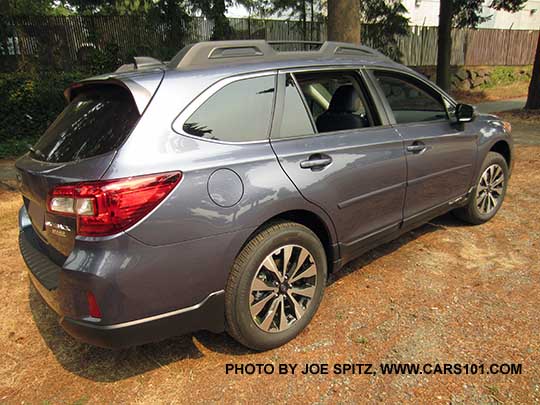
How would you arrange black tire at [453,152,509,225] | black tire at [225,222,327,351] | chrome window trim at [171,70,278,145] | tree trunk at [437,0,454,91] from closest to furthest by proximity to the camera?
chrome window trim at [171,70,278,145], black tire at [225,222,327,351], black tire at [453,152,509,225], tree trunk at [437,0,454,91]

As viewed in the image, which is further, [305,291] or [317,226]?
[317,226]

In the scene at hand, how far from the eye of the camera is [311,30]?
1531 cm

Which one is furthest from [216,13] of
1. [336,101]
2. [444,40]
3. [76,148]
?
[76,148]

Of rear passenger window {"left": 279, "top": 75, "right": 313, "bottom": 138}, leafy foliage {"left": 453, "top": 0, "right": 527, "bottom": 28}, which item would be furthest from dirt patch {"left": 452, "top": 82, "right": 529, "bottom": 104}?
rear passenger window {"left": 279, "top": 75, "right": 313, "bottom": 138}

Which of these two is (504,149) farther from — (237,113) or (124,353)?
(124,353)

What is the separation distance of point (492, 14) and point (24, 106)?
26.8 meters

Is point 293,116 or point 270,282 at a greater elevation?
point 293,116

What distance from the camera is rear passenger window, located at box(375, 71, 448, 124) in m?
3.34

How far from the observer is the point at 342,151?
2744 mm

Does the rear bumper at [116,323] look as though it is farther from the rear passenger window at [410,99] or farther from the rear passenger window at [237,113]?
the rear passenger window at [410,99]

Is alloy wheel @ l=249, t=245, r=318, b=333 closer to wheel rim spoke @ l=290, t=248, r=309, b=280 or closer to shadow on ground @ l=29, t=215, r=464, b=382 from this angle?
wheel rim spoke @ l=290, t=248, r=309, b=280

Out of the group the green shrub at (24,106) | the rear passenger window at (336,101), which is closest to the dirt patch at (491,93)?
the green shrub at (24,106)

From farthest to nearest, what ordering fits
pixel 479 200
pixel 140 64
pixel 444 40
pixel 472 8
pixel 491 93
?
1. pixel 491 93
2. pixel 472 8
3. pixel 444 40
4. pixel 479 200
5. pixel 140 64

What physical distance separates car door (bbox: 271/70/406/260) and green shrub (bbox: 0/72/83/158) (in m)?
7.71
